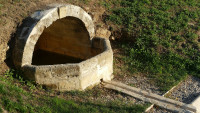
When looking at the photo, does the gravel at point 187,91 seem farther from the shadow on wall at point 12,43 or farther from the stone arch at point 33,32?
the shadow on wall at point 12,43

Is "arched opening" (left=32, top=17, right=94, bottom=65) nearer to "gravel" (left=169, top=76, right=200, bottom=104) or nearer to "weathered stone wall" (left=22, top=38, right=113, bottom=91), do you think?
"weathered stone wall" (left=22, top=38, right=113, bottom=91)

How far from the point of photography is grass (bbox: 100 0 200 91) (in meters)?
11.2

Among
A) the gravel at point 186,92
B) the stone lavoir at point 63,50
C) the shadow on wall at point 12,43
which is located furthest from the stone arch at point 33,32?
the gravel at point 186,92

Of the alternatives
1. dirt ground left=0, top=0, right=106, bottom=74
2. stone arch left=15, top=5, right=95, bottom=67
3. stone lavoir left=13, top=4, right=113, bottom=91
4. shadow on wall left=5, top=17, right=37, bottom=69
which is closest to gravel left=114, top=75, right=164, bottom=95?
stone lavoir left=13, top=4, right=113, bottom=91

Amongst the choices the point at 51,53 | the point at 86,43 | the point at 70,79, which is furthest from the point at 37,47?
the point at 70,79

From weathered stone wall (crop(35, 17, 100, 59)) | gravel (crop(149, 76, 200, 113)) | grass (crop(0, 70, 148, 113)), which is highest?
weathered stone wall (crop(35, 17, 100, 59))

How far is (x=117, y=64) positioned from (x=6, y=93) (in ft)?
18.1

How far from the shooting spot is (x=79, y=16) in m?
10.7

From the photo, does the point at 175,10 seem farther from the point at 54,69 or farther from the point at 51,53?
the point at 54,69

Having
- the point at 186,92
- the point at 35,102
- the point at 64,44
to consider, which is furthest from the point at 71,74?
the point at 186,92

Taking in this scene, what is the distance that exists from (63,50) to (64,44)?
38 cm

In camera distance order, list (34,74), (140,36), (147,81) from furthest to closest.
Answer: (140,36)
(147,81)
(34,74)

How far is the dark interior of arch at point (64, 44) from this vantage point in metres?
11.6

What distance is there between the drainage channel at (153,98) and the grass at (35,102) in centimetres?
59
